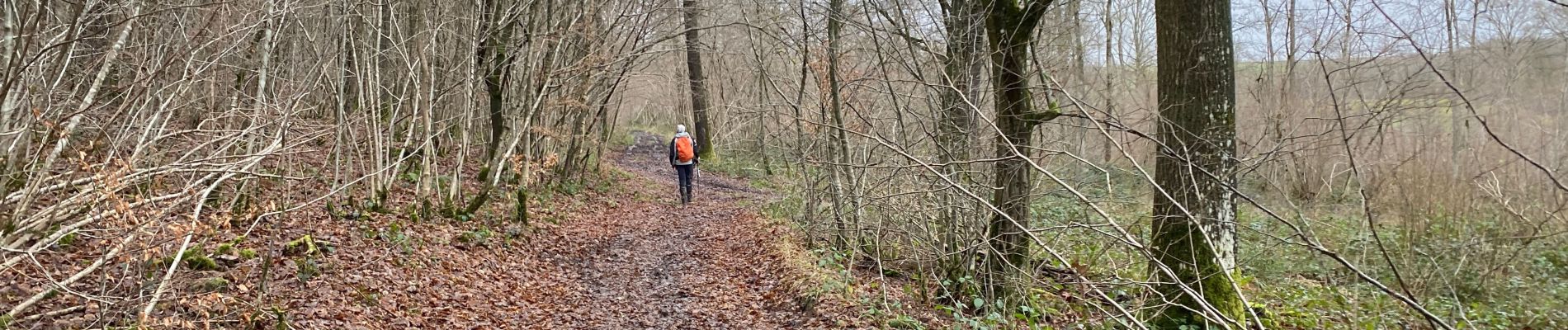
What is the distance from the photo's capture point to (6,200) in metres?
4.09

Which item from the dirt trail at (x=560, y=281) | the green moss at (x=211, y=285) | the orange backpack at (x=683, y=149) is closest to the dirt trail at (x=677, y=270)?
the dirt trail at (x=560, y=281)

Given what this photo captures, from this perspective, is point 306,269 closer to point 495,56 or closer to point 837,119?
point 495,56

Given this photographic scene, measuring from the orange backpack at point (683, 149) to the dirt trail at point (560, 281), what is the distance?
209cm

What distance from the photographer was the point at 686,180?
44.8ft

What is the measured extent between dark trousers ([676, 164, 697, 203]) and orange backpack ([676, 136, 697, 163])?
170mm

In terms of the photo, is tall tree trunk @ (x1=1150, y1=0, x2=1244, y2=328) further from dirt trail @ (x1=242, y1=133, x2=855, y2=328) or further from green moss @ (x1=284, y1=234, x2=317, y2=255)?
green moss @ (x1=284, y1=234, x2=317, y2=255)

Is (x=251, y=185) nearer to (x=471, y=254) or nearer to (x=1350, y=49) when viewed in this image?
(x=471, y=254)

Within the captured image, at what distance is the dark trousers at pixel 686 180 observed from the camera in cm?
1342

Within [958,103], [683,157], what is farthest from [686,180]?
[958,103]

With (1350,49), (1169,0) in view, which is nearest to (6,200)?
(1169,0)

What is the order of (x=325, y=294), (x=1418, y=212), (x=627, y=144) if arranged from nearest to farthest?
1. (x=325, y=294)
2. (x=1418, y=212)
3. (x=627, y=144)

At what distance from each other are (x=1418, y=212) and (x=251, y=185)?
1185 cm

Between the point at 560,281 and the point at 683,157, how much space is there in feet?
17.4

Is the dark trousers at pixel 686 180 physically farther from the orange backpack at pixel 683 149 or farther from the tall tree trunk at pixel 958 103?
the tall tree trunk at pixel 958 103
